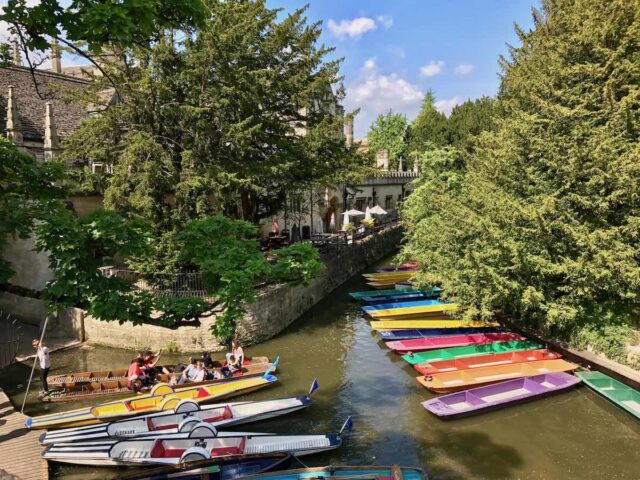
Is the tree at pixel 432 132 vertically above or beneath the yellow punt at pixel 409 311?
above

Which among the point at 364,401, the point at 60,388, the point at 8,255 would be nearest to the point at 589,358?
the point at 364,401

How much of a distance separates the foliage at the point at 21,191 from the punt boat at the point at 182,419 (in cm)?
577

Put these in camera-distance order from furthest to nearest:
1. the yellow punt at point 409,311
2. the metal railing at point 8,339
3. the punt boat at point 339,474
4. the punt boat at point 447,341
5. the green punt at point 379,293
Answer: the green punt at point 379,293
the yellow punt at point 409,311
the punt boat at point 447,341
the metal railing at point 8,339
the punt boat at point 339,474

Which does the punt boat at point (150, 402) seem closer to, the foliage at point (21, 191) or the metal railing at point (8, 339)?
the metal railing at point (8, 339)

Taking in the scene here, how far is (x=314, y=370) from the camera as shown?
16094mm

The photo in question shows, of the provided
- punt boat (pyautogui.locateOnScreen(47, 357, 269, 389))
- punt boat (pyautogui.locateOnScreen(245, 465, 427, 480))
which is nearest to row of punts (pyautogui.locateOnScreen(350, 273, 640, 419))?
punt boat (pyautogui.locateOnScreen(245, 465, 427, 480))

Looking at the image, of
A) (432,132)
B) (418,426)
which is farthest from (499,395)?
(432,132)

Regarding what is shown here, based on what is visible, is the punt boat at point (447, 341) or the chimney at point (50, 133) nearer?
the punt boat at point (447, 341)

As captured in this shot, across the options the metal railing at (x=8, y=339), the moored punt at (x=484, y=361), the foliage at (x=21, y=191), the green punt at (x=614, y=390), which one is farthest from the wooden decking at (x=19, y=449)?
the green punt at (x=614, y=390)

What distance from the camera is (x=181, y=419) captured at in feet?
36.7

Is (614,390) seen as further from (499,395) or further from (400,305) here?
(400,305)

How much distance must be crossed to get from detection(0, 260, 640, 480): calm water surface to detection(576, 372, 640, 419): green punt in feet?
1.31

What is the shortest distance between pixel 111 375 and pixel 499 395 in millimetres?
11743

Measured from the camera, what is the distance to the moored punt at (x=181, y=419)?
1045 centimetres
